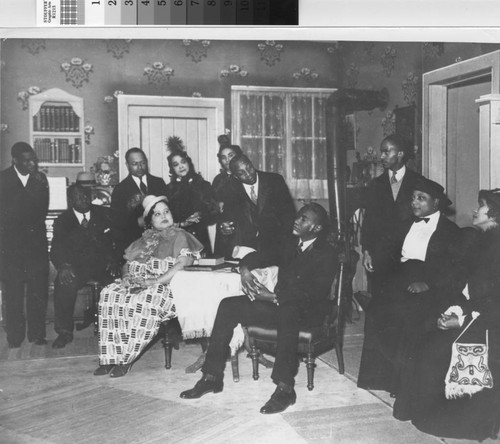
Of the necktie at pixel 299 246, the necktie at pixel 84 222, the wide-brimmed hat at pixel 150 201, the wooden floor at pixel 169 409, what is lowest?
the wooden floor at pixel 169 409

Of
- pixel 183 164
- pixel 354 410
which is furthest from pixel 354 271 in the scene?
pixel 183 164

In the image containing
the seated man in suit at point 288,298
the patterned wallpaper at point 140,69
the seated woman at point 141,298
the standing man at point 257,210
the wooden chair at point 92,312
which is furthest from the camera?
the wooden chair at point 92,312

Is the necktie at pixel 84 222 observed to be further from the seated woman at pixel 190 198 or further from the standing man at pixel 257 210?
the standing man at pixel 257 210

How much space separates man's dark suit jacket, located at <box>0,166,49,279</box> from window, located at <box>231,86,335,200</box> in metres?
0.98

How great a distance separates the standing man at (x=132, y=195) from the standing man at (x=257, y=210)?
39 cm

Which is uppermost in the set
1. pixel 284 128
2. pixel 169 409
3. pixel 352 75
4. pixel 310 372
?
pixel 352 75

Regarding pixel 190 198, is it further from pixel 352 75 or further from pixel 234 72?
pixel 352 75

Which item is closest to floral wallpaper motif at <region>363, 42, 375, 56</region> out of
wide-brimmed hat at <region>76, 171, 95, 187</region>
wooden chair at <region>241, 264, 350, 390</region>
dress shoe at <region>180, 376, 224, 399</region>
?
wooden chair at <region>241, 264, 350, 390</region>

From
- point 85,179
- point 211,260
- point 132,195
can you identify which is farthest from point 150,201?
point 211,260

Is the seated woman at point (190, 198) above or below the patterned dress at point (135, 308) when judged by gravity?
above

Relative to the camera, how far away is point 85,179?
3139 millimetres

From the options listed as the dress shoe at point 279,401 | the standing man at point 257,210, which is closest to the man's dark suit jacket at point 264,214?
the standing man at point 257,210

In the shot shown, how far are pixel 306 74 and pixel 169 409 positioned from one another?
1687 mm

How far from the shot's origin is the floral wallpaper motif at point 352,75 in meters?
2.89
